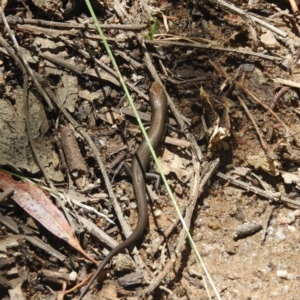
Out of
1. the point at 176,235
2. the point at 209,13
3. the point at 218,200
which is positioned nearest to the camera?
the point at 176,235

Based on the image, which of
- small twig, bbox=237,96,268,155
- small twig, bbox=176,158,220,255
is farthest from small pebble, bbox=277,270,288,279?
small twig, bbox=237,96,268,155

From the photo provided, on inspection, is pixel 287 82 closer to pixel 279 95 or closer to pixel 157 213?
pixel 279 95

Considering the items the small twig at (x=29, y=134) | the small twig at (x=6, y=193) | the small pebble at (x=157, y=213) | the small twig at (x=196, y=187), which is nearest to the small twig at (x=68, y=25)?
the small twig at (x=29, y=134)

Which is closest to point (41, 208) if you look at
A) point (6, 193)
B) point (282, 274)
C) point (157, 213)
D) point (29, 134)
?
point (6, 193)

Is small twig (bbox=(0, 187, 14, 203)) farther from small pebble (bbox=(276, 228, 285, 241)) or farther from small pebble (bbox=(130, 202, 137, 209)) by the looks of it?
small pebble (bbox=(276, 228, 285, 241))

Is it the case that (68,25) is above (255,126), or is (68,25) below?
above

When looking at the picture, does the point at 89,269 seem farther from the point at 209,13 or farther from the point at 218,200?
the point at 209,13

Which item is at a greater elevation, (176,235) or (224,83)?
(224,83)

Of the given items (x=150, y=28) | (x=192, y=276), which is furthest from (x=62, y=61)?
(x=192, y=276)
